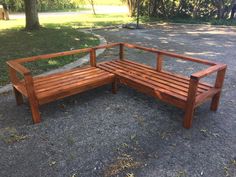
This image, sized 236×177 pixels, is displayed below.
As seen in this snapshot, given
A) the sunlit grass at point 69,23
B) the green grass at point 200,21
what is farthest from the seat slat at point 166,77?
the green grass at point 200,21

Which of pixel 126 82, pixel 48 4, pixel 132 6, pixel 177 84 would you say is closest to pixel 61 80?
pixel 126 82

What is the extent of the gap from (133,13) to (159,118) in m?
14.4

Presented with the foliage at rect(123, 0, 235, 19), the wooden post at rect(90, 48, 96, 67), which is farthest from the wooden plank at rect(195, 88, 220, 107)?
the foliage at rect(123, 0, 235, 19)

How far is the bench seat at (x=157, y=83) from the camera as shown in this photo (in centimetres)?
338

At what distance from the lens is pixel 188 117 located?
321cm

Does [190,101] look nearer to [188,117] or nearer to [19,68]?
[188,117]

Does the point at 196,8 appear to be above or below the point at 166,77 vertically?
above

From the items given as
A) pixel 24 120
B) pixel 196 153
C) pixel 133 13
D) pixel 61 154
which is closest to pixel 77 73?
pixel 24 120

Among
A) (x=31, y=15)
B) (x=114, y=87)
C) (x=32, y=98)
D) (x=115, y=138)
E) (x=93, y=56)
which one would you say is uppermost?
(x=31, y=15)

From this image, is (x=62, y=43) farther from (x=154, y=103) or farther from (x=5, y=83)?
(x=154, y=103)

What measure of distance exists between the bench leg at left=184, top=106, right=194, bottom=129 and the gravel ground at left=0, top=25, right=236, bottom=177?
0.27 ft

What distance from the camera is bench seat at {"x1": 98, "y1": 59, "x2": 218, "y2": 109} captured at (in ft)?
11.1

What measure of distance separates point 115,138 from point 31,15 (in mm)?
8351

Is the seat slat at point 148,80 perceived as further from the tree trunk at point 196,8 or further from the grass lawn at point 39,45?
the tree trunk at point 196,8
